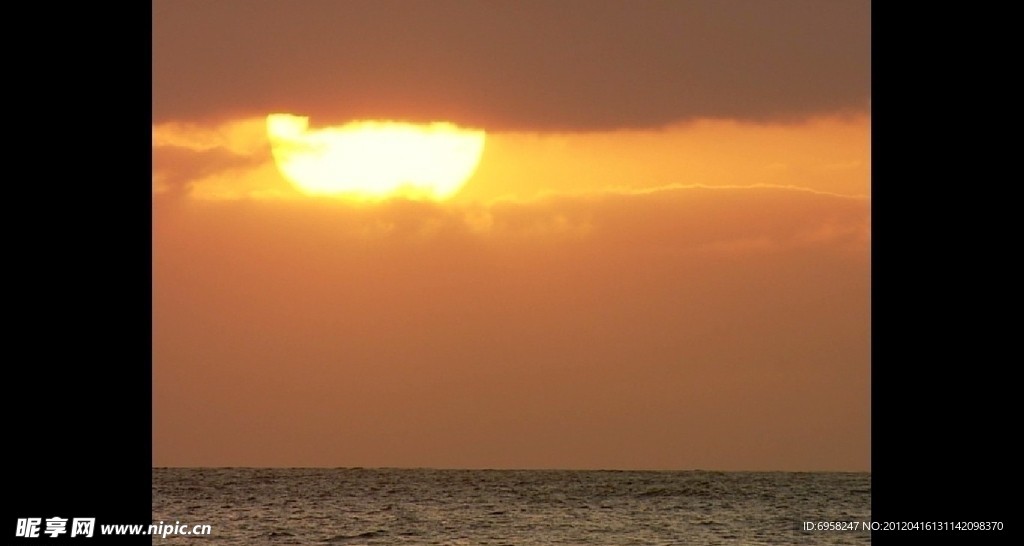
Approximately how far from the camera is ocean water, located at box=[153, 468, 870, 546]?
51156 millimetres

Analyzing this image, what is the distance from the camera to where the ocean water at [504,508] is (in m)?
51.2

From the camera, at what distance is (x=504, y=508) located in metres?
66.9
